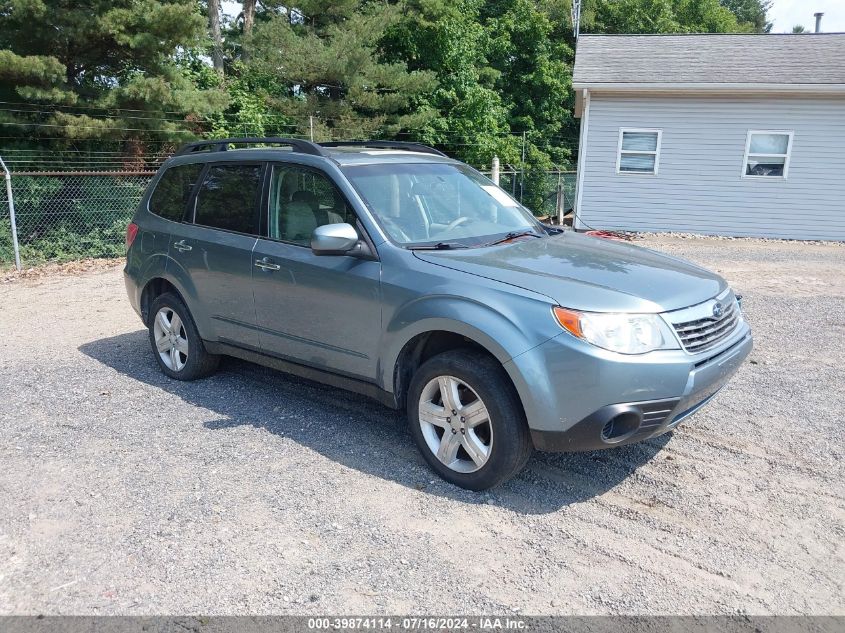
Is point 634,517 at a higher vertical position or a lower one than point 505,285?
lower

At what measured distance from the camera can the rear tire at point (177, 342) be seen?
17.9 ft

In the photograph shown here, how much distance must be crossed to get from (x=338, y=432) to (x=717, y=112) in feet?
46.1

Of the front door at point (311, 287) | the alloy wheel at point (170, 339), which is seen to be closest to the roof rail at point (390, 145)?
the front door at point (311, 287)

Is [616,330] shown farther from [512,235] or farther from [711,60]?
[711,60]

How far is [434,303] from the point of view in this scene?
3.77 m

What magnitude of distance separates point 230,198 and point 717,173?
1357cm

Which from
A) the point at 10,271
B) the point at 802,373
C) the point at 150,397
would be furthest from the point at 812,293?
the point at 10,271

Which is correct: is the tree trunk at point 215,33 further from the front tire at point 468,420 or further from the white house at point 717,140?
the front tire at point 468,420

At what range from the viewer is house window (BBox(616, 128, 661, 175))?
15844 millimetres

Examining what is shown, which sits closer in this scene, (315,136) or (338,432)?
(338,432)

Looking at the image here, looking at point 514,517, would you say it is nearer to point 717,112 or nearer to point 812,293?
point 812,293

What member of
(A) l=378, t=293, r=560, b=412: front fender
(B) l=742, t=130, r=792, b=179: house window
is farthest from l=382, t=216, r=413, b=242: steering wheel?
(B) l=742, t=130, r=792, b=179: house window

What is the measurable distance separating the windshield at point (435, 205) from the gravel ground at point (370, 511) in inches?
54.0

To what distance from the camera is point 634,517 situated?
3.54m
